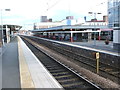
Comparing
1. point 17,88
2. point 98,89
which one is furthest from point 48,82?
point 98,89

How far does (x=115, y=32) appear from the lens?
24.5m

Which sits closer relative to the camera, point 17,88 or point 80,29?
point 17,88

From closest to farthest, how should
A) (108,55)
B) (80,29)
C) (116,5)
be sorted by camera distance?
(108,55), (116,5), (80,29)

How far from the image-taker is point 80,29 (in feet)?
152

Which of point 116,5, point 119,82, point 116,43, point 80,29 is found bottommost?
point 119,82

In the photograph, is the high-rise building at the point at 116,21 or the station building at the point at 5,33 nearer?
the high-rise building at the point at 116,21

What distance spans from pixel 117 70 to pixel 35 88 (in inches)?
281

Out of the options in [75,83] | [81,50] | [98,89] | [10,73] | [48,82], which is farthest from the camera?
[81,50]

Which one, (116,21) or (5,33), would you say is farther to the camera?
(5,33)

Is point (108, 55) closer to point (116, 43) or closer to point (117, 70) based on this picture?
point (117, 70)

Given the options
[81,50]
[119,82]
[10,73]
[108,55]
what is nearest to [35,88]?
[10,73]

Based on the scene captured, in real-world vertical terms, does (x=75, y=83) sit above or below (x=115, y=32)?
below

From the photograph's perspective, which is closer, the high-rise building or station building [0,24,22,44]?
the high-rise building

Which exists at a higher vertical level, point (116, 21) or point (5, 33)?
point (116, 21)
